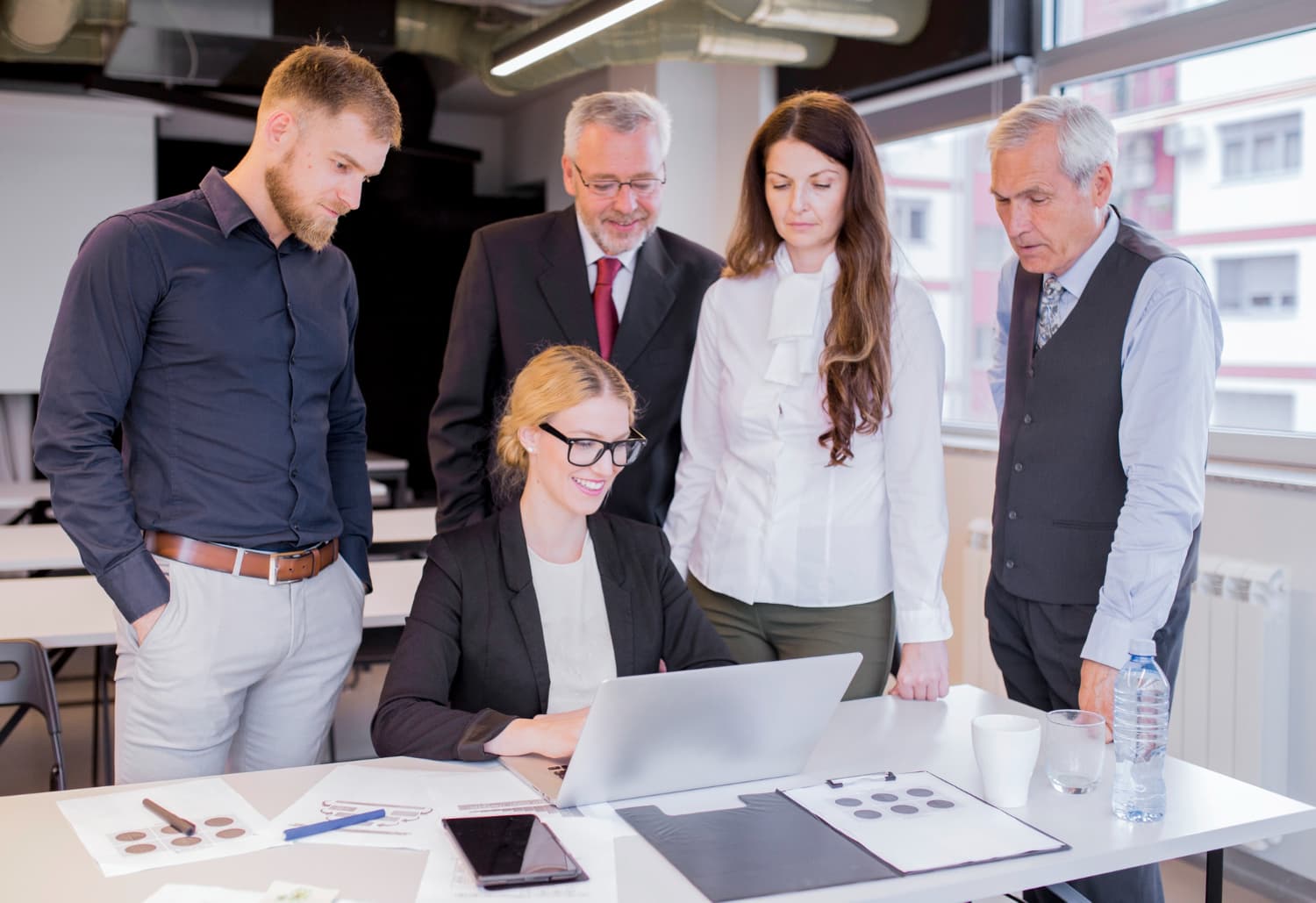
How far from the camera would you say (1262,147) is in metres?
3.78

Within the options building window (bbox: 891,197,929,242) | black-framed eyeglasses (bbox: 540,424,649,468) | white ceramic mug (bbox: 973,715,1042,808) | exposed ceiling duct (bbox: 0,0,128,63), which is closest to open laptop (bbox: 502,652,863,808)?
white ceramic mug (bbox: 973,715,1042,808)

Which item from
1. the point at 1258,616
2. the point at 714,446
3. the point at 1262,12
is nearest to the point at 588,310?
the point at 714,446

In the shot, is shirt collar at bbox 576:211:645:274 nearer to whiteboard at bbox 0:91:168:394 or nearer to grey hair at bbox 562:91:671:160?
grey hair at bbox 562:91:671:160

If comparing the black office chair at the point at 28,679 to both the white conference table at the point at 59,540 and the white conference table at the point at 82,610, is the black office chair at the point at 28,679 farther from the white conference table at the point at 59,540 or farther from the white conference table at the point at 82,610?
the white conference table at the point at 59,540

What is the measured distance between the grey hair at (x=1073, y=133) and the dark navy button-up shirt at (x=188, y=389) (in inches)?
54.0

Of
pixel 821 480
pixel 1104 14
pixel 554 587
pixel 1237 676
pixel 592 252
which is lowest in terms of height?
pixel 1237 676

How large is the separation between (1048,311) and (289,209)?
4.91 ft

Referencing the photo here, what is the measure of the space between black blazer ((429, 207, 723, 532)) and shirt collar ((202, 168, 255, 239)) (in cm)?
55

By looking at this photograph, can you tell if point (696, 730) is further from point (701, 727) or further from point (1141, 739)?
point (1141, 739)

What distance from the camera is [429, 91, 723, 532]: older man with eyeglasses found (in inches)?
102

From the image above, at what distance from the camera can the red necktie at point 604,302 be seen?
2691 mm

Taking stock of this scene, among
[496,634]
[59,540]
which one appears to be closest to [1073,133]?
[496,634]

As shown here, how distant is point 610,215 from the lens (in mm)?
2602

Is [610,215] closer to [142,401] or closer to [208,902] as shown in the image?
[142,401]
